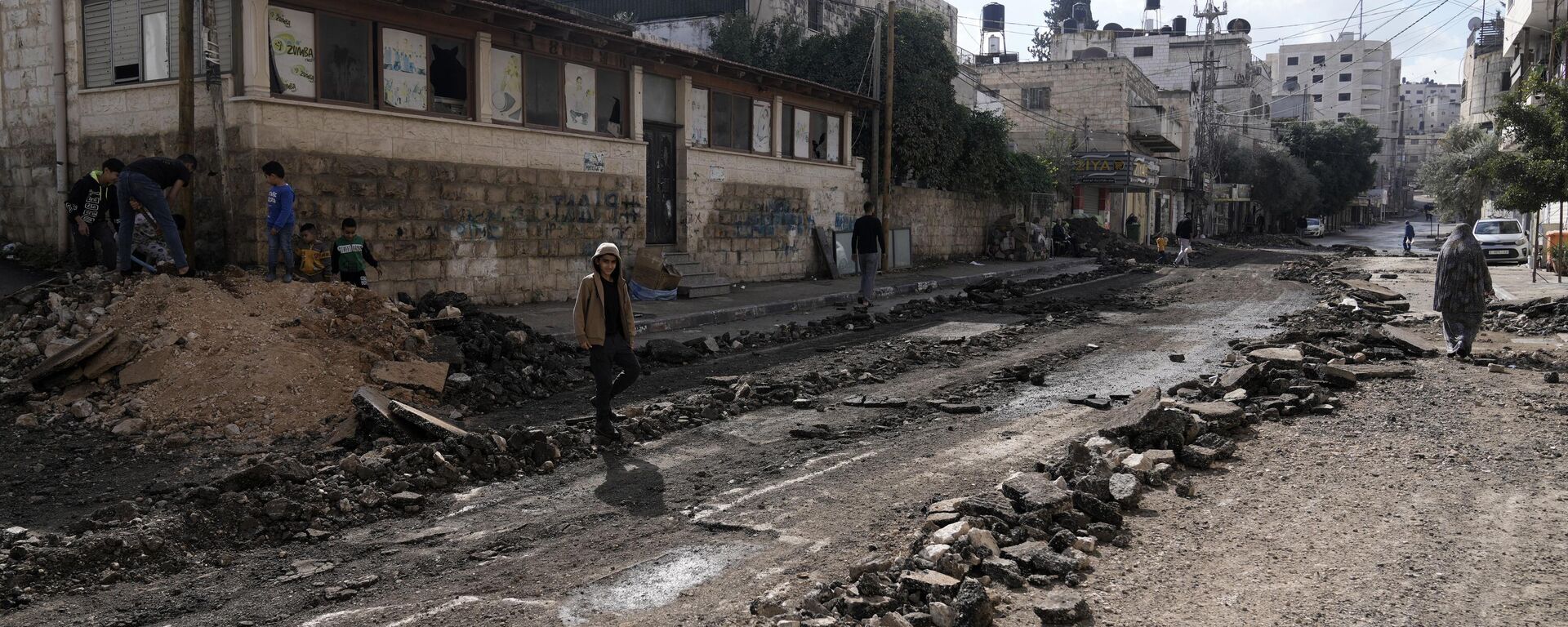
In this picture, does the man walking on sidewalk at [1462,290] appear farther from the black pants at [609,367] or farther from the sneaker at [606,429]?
the sneaker at [606,429]

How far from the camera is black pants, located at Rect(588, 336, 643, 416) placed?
765 centimetres

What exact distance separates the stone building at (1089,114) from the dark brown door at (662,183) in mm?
30300

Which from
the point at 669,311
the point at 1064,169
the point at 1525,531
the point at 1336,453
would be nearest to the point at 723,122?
the point at 669,311

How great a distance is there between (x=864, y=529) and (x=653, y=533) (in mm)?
1106

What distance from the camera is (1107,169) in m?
44.2

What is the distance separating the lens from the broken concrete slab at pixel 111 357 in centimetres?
843

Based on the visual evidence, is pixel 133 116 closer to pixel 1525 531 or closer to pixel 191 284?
pixel 191 284

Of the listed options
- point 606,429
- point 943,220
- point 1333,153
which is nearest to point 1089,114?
Result: point 943,220

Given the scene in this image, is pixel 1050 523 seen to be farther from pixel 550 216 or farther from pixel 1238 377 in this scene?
pixel 550 216

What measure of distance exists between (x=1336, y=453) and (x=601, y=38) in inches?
501

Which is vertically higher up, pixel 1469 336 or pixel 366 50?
pixel 366 50

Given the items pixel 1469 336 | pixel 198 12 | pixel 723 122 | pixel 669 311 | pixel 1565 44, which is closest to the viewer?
pixel 1469 336

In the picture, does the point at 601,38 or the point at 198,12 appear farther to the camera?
the point at 601,38

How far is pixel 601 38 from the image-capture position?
16.3 metres
